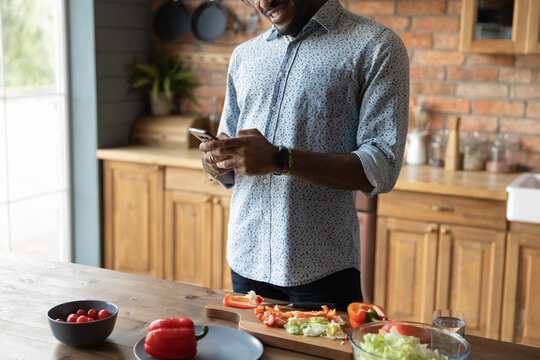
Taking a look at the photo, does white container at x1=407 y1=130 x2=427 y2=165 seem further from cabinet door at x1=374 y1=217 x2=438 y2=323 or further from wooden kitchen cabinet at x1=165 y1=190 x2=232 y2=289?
wooden kitchen cabinet at x1=165 y1=190 x2=232 y2=289

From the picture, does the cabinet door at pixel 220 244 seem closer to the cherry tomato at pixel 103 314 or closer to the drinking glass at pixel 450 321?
the cherry tomato at pixel 103 314

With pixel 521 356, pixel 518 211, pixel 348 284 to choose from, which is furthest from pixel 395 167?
pixel 518 211

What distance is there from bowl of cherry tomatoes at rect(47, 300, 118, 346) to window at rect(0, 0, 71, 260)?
2.31m

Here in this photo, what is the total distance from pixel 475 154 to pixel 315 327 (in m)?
2.36

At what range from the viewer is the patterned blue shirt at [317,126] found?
1.88 m

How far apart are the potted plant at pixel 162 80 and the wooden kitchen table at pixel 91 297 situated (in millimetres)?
2196

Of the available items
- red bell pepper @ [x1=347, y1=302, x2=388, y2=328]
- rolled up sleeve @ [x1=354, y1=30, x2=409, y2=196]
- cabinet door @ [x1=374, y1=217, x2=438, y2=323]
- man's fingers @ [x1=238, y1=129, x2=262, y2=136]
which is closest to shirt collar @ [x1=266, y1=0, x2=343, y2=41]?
rolled up sleeve @ [x1=354, y1=30, x2=409, y2=196]

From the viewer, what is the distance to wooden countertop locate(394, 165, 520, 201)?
312 centimetres

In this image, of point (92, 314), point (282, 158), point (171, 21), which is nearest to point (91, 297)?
point (92, 314)

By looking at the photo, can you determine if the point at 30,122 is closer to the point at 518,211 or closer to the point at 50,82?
the point at 50,82

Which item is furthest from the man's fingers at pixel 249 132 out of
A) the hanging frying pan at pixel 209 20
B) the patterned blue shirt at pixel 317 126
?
the hanging frying pan at pixel 209 20

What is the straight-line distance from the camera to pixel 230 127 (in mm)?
2236

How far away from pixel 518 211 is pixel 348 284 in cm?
135

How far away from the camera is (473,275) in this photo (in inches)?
127
